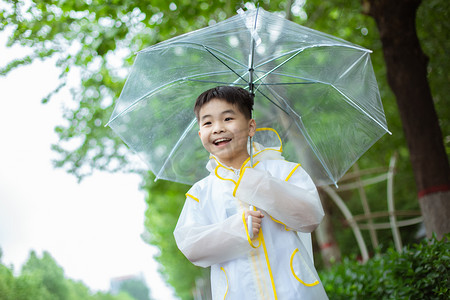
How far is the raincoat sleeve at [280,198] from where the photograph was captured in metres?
2.51

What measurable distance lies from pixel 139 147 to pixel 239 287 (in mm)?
1430

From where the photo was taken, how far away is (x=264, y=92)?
3.36 metres

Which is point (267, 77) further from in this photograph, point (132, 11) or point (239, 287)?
point (132, 11)

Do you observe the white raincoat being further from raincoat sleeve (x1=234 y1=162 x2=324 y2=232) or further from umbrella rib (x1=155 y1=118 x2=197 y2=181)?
umbrella rib (x1=155 y1=118 x2=197 y2=181)

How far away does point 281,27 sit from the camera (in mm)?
2936

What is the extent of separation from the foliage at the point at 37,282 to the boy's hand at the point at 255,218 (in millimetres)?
5627

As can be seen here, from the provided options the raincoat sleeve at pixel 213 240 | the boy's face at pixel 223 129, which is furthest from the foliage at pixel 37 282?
the boy's face at pixel 223 129

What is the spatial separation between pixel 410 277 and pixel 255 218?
2.33 meters

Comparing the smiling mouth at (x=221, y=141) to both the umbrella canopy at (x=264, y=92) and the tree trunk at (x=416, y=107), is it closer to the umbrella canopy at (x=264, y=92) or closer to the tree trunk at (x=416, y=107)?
the umbrella canopy at (x=264, y=92)

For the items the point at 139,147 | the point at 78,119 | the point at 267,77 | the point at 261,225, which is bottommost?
the point at 261,225

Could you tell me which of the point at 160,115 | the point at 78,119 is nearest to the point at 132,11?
the point at 160,115

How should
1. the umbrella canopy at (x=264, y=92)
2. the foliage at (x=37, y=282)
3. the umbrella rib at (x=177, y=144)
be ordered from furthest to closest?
the foliage at (x=37, y=282) < the umbrella rib at (x=177, y=144) < the umbrella canopy at (x=264, y=92)

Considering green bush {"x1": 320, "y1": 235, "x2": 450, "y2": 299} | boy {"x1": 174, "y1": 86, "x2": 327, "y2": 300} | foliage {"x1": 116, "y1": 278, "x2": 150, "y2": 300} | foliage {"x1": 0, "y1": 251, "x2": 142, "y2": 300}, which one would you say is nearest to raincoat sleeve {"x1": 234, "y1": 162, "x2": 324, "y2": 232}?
boy {"x1": 174, "y1": 86, "x2": 327, "y2": 300}

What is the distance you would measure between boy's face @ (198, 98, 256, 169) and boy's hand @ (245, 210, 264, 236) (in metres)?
0.42
